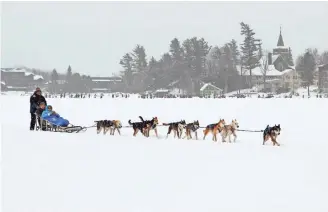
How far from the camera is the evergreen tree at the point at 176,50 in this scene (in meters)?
82.1

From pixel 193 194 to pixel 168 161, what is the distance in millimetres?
2261

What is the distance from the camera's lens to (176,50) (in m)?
82.4

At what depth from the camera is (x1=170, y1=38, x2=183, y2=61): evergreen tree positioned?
8206 cm

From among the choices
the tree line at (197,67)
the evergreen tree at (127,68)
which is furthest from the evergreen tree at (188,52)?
the evergreen tree at (127,68)

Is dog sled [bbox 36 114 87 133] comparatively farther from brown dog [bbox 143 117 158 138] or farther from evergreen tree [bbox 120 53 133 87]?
evergreen tree [bbox 120 53 133 87]

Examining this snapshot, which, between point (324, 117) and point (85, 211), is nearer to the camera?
point (85, 211)

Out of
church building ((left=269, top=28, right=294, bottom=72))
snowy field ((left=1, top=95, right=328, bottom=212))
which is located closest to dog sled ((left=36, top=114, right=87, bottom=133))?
snowy field ((left=1, top=95, right=328, bottom=212))

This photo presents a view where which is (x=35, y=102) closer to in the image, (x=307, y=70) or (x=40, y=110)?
(x=40, y=110)

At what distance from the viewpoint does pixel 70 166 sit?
7988 mm

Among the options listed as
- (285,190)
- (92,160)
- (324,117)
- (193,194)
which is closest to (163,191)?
(193,194)

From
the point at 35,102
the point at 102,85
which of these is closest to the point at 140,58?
the point at 102,85

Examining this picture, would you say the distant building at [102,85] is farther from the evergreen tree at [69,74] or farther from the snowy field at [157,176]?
the snowy field at [157,176]

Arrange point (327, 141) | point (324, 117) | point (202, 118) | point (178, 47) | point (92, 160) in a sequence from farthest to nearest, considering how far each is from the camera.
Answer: point (178, 47), point (202, 118), point (324, 117), point (327, 141), point (92, 160)

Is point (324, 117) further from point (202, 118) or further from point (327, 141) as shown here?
point (327, 141)
